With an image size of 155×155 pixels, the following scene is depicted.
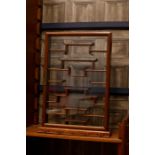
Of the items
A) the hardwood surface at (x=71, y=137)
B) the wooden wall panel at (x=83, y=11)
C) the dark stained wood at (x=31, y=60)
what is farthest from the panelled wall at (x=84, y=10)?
the hardwood surface at (x=71, y=137)

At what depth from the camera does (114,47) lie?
5.78 ft

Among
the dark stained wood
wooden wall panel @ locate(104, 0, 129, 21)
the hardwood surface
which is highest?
wooden wall panel @ locate(104, 0, 129, 21)

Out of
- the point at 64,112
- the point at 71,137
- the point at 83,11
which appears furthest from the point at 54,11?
the point at 71,137

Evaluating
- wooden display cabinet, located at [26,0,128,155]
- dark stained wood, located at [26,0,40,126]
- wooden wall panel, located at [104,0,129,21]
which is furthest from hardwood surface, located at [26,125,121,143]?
wooden wall panel, located at [104,0,129,21]

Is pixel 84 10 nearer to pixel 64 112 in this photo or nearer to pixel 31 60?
pixel 31 60

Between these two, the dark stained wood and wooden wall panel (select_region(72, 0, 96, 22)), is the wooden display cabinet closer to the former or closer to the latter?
the dark stained wood

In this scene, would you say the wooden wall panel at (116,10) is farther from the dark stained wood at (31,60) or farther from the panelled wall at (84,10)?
the dark stained wood at (31,60)
